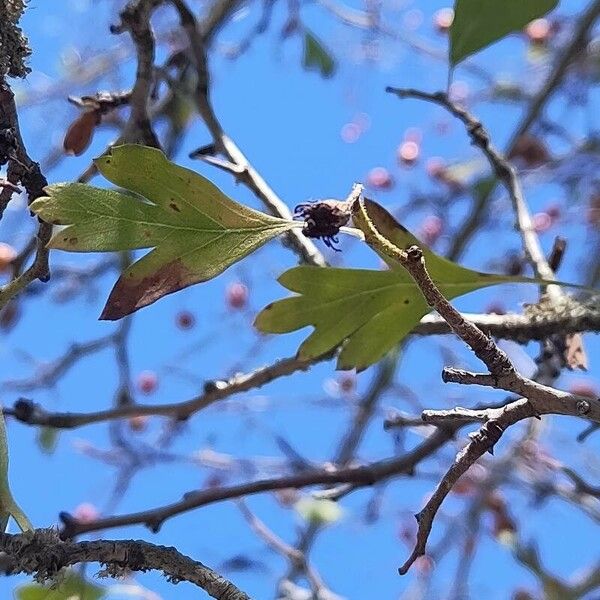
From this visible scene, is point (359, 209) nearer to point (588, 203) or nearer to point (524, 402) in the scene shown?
point (524, 402)

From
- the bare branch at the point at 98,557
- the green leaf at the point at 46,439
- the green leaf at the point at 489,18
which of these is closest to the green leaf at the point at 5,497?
the bare branch at the point at 98,557

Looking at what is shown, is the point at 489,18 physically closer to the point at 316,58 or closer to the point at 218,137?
the point at 218,137

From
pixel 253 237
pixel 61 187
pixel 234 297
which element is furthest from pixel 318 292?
pixel 234 297

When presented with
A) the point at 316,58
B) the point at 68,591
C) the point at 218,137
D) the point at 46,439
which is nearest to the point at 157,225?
the point at 68,591

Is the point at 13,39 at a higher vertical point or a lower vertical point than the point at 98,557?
higher

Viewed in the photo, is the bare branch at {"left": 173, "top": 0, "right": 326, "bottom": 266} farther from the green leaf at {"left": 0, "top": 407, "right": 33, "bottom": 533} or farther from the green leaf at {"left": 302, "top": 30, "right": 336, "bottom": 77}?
the green leaf at {"left": 302, "top": 30, "right": 336, "bottom": 77}
